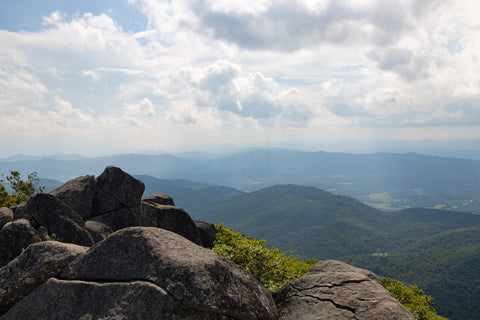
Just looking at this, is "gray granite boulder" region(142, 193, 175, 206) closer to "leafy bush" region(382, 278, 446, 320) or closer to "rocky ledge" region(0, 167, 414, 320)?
"rocky ledge" region(0, 167, 414, 320)

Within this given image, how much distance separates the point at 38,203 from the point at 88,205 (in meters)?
10.3

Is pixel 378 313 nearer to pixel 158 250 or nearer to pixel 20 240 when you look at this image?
pixel 158 250

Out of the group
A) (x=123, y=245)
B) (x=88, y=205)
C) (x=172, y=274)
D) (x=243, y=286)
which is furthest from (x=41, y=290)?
(x=88, y=205)

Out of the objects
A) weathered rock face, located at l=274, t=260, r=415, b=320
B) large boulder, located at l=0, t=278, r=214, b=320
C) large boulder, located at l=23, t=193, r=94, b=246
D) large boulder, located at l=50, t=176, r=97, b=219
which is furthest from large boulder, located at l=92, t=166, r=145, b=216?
weathered rock face, located at l=274, t=260, r=415, b=320

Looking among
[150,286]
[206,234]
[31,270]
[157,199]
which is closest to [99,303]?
[150,286]

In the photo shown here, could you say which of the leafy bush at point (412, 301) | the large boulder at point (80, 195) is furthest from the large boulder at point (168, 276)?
the leafy bush at point (412, 301)

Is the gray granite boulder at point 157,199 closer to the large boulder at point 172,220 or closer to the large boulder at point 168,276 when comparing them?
the large boulder at point 172,220

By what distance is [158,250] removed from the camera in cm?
1107

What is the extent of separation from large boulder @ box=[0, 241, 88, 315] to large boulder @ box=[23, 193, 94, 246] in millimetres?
7166

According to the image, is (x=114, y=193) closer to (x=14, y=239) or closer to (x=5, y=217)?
(x=5, y=217)

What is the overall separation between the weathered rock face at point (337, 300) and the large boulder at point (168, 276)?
2.03 metres

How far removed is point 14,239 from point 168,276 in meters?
10.3

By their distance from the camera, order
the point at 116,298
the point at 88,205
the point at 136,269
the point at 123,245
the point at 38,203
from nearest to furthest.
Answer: the point at 116,298 < the point at 136,269 < the point at 123,245 < the point at 38,203 < the point at 88,205

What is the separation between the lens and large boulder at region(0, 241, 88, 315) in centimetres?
1127
